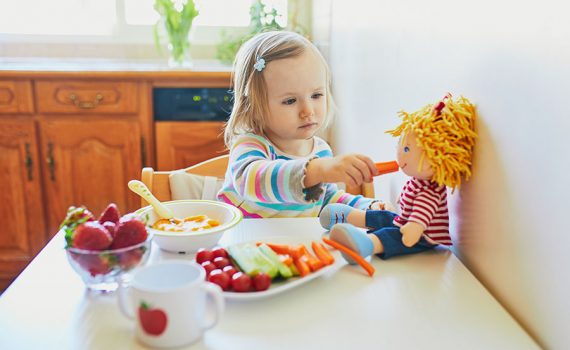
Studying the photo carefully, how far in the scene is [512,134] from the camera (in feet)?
2.30

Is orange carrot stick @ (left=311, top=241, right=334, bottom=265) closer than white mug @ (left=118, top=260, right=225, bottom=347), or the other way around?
white mug @ (left=118, top=260, right=225, bottom=347)

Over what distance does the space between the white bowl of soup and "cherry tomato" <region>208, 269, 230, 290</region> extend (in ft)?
0.42

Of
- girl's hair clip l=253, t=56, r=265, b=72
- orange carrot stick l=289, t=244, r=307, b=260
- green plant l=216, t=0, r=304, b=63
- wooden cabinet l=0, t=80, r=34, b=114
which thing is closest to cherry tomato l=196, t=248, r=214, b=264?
orange carrot stick l=289, t=244, r=307, b=260

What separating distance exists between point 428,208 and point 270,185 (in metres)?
0.29

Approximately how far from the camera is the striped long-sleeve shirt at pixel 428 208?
84 centimetres

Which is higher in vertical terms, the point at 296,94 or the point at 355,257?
the point at 296,94

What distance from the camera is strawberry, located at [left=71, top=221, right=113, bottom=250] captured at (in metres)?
0.67

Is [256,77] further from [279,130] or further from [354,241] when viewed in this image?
[354,241]

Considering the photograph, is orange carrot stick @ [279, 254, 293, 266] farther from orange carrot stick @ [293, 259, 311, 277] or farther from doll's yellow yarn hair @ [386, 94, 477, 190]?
doll's yellow yarn hair @ [386, 94, 477, 190]

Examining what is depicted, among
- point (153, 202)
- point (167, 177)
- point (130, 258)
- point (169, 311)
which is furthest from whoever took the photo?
point (167, 177)

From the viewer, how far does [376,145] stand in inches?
53.9

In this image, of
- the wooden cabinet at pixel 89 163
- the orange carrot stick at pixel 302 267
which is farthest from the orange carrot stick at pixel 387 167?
the wooden cabinet at pixel 89 163

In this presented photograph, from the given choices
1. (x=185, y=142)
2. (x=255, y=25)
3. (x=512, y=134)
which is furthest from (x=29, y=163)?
(x=512, y=134)

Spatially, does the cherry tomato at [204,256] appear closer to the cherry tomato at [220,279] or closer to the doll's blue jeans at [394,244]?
the cherry tomato at [220,279]
